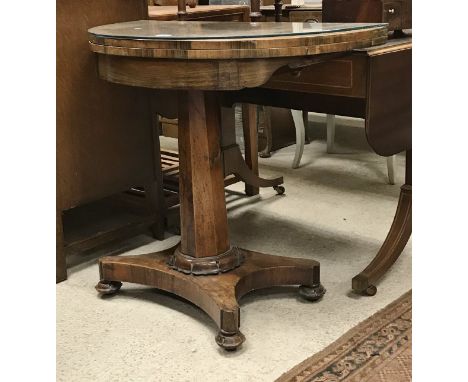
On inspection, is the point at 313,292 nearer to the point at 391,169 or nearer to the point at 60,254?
the point at 60,254

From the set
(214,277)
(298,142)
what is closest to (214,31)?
(214,277)

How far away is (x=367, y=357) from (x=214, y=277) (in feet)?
1.58

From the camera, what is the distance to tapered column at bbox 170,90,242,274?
179 centimetres

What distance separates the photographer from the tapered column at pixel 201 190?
1792 millimetres

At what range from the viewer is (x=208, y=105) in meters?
1.79

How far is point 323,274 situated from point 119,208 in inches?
43.4

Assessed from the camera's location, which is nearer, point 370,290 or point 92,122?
point 370,290

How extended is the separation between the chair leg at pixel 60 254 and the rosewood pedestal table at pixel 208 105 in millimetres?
193

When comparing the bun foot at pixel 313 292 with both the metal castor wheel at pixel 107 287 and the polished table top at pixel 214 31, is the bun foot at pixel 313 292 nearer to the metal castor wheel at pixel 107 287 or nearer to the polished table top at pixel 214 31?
the metal castor wheel at pixel 107 287

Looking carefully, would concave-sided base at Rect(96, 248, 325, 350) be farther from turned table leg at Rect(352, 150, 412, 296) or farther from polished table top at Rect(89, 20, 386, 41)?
polished table top at Rect(89, 20, 386, 41)

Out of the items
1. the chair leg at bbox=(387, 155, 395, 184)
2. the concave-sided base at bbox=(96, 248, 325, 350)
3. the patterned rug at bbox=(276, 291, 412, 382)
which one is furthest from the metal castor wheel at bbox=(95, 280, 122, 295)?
the chair leg at bbox=(387, 155, 395, 184)

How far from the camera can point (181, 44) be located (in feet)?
4.89
